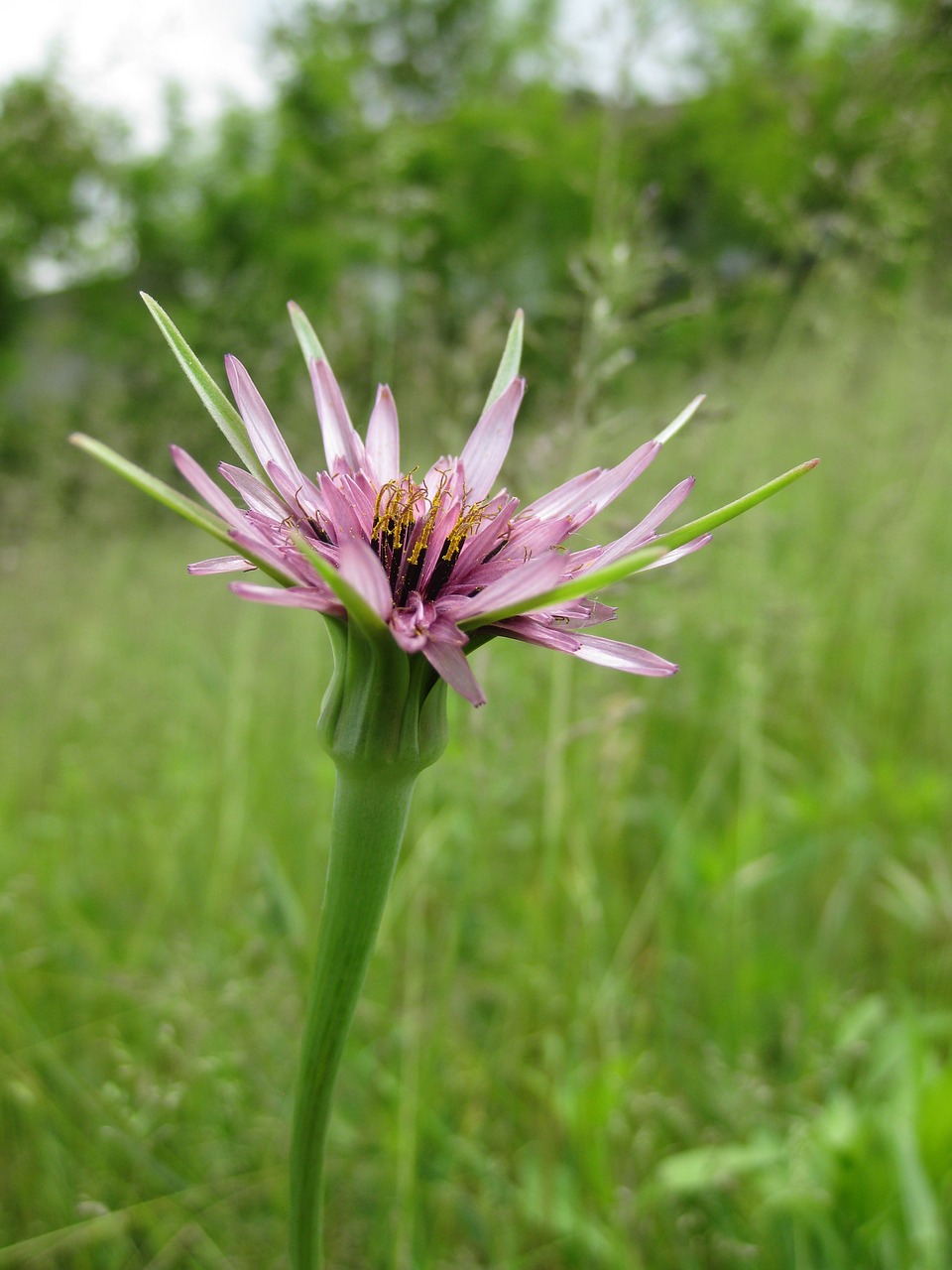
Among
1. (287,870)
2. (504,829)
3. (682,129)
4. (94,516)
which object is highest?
(682,129)

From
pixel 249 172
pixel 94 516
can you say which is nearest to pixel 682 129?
pixel 249 172

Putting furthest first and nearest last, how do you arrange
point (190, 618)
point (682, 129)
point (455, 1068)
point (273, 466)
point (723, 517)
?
point (682, 129) < point (190, 618) < point (455, 1068) < point (273, 466) < point (723, 517)

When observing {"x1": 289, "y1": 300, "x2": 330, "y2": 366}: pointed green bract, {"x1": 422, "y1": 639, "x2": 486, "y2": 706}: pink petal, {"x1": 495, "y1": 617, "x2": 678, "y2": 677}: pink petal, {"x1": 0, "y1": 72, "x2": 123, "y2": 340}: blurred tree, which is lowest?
{"x1": 422, "y1": 639, "x2": 486, "y2": 706}: pink petal

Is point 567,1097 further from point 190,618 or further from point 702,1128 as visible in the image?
point 190,618

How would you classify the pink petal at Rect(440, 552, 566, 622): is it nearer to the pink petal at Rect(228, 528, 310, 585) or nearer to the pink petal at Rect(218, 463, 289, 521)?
the pink petal at Rect(228, 528, 310, 585)

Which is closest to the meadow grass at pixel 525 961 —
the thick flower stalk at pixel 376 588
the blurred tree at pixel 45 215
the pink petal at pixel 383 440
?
the thick flower stalk at pixel 376 588

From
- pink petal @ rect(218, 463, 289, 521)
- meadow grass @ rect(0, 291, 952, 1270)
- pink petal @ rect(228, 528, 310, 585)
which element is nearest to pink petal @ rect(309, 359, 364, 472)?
pink petal @ rect(218, 463, 289, 521)

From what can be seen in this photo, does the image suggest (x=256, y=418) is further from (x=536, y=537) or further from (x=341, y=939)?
(x=341, y=939)
